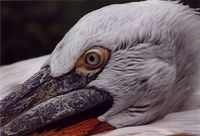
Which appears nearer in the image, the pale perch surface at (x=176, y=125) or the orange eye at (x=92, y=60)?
the pale perch surface at (x=176, y=125)

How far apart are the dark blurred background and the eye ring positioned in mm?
2560

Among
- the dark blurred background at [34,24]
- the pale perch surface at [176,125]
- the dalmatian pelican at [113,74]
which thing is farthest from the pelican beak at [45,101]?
the dark blurred background at [34,24]

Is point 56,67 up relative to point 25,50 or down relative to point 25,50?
up

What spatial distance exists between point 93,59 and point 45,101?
236mm

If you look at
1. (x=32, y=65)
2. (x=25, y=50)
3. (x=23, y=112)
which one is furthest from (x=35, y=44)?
(x=23, y=112)

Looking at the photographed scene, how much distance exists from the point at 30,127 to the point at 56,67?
237 millimetres

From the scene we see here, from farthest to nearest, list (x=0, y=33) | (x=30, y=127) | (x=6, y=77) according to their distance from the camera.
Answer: (x=0, y=33) < (x=6, y=77) < (x=30, y=127)

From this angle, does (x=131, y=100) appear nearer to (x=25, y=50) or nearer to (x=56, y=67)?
(x=56, y=67)

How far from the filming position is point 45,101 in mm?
2455

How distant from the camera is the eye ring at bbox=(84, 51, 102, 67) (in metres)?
2.42

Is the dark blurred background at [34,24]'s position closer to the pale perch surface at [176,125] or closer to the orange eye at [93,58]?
the pale perch surface at [176,125]

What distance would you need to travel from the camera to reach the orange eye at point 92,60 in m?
2.41

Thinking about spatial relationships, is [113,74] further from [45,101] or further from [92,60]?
[45,101]

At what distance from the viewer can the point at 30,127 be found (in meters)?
2.41
